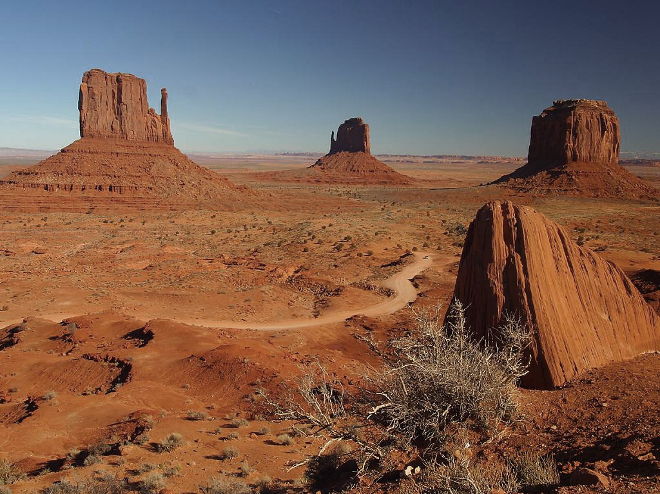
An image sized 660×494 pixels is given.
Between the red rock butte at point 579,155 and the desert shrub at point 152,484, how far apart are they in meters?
76.5

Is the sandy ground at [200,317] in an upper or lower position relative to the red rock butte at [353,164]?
lower

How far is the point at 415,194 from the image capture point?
292 ft

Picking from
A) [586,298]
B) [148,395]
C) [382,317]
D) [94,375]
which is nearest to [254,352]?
[148,395]

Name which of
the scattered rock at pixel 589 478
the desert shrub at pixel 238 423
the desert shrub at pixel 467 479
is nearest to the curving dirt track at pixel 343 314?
the desert shrub at pixel 238 423

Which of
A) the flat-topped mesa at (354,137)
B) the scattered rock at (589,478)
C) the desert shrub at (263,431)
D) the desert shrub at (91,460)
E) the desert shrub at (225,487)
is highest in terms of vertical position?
the flat-topped mesa at (354,137)

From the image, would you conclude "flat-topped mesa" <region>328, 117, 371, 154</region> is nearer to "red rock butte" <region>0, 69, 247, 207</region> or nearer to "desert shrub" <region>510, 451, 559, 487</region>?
"red rock butte" <region>0, 69, 247, 207</region>

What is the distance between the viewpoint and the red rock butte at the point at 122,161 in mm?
65000

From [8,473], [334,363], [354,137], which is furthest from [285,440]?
[354,137]

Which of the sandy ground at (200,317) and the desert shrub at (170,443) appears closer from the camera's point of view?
the desert shrub at (170,443)

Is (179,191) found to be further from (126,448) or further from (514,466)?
(514,466)

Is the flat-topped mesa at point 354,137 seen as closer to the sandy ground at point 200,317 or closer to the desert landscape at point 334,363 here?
the sandy ground at point 200,317

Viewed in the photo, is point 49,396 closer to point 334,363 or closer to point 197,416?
point 197,416

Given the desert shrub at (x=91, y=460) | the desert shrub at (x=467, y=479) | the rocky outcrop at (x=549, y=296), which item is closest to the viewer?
the desert shrub at (x=467, y=479)

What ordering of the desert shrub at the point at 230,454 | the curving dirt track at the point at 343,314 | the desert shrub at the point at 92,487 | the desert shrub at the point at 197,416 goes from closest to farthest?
the desert shrub at the point at 92,487, the desert shrub at the point at 230,454, the desert shrub at the point at 197,416, the curving dirt track at the point at 343,314
